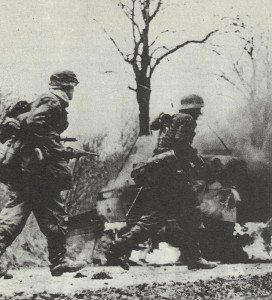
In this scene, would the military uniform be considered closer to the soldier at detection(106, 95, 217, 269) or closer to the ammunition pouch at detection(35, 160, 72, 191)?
the soldier at detection(106, 95, 217, 269)

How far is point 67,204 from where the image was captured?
2611 centimetres

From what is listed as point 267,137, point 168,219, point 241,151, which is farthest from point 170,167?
point 267,137

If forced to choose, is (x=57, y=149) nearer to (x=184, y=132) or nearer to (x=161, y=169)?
(x=161, y=169)

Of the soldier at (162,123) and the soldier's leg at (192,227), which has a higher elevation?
the soldier at (162,123)

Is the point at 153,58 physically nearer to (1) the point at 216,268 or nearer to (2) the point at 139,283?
(1) the point at 216,268

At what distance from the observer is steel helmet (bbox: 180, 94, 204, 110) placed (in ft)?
22.2

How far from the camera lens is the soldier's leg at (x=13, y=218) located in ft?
16.0

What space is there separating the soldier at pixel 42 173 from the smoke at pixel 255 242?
346 centimetres

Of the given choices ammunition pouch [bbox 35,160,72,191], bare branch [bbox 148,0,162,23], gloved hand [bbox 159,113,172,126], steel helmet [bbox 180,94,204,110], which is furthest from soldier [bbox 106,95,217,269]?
bare branch [bbox 148,0,162,23]

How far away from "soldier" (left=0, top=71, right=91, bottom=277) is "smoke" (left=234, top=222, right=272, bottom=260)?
3465 mm

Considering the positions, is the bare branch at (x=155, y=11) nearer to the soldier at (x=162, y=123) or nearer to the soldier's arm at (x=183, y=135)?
the soldier at (x=162, y=123)

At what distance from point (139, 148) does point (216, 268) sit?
3792 mm

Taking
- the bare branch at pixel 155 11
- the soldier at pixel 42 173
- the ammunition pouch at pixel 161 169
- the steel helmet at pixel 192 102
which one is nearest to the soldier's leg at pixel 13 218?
the soldier at pixel 42 173

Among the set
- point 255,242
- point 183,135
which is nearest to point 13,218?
point 183,135
